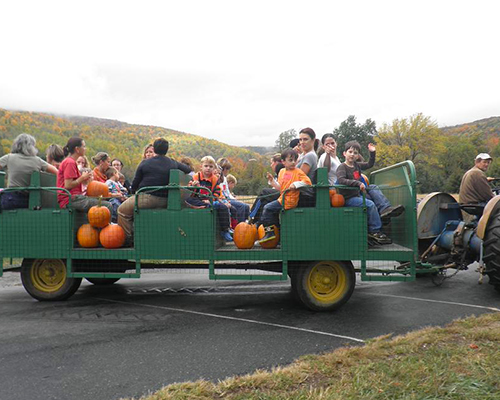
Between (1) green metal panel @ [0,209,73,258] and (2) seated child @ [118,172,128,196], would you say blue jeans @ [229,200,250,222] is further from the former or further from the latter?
(1) green metal panel @ [0,209,73,258]

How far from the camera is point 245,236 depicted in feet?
18.0

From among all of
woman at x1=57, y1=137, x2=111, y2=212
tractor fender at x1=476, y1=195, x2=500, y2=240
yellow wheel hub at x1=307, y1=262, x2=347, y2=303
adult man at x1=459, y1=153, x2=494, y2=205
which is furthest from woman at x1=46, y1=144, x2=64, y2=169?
adult man at x1=459, y1=153, x2=494, y2=205

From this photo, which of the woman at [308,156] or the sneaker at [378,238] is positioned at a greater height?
the woman at [308,156]

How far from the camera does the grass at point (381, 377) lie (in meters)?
3.19

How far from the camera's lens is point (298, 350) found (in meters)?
4.27

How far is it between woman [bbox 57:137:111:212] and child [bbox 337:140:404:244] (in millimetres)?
3426

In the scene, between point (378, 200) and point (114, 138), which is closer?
point (378, 200)

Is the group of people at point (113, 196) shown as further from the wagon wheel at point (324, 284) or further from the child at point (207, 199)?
the wagon wheel at point (324, 284)

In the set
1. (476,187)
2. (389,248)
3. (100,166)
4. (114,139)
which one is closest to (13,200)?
(100,166)

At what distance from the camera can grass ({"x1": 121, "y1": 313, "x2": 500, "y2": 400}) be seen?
319 cm

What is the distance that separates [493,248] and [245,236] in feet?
11.4

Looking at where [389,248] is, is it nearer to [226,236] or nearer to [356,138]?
[226,236]

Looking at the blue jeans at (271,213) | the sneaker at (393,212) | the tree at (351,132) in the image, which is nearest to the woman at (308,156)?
the blue jeans at (271,213)

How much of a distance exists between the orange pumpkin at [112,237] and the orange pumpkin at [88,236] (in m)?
0.08
